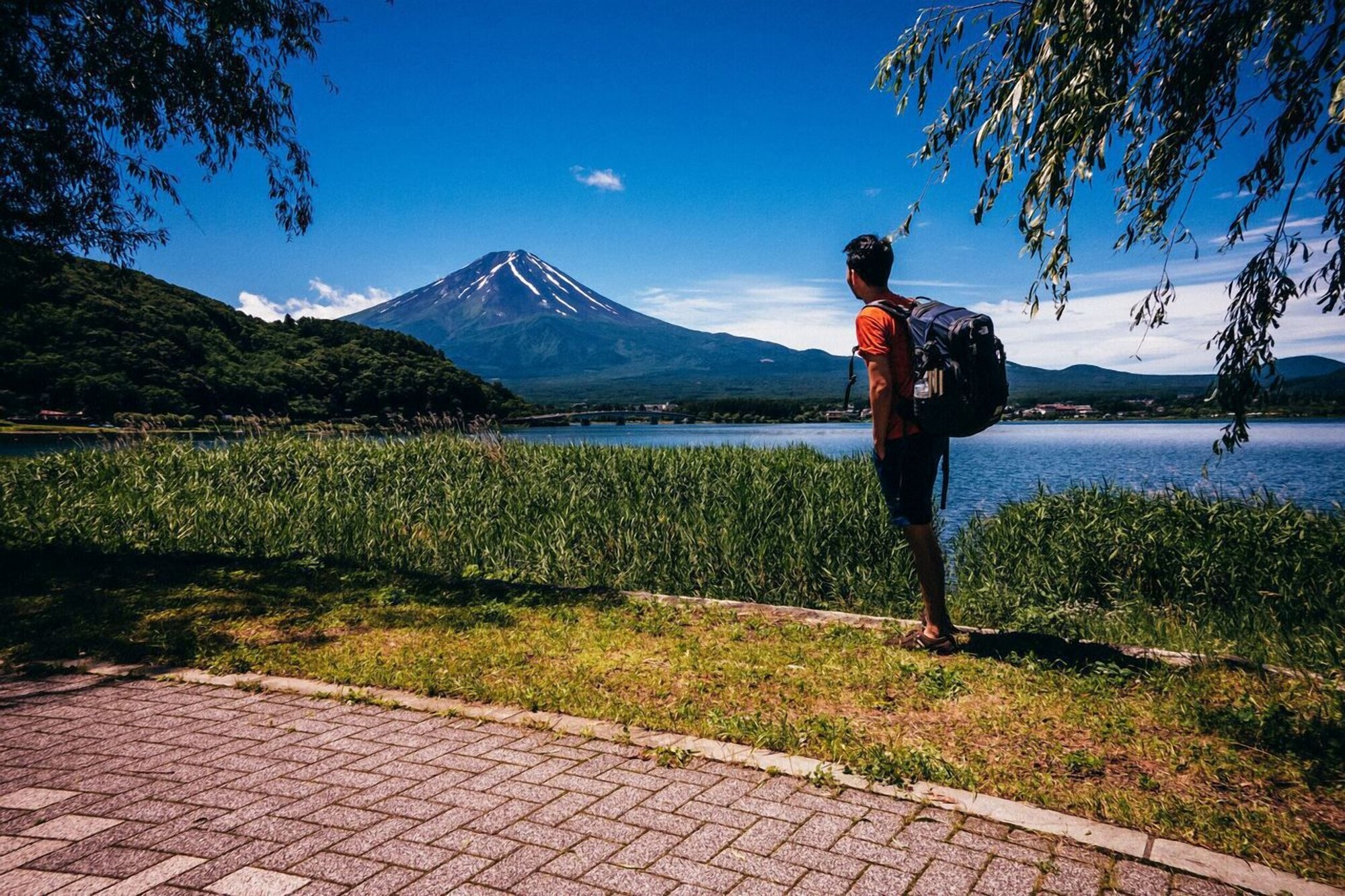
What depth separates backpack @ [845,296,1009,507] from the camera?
4.68 metres

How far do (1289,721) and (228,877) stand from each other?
481cm

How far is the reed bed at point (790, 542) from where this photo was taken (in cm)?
870

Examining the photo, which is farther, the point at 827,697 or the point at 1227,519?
the point at 1227,519

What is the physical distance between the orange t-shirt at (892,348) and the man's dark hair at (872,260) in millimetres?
286

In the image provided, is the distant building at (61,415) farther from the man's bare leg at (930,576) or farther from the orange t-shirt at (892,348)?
the man's bare leg at (930,576)

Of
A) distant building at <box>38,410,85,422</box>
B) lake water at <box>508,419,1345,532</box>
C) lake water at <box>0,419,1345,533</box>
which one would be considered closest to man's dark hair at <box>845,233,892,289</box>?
lake water at <box>508,419,1345,532</box>

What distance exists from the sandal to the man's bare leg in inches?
1.2

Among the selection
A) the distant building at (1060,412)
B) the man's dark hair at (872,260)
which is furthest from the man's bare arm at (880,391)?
the distant building at (1060,412)

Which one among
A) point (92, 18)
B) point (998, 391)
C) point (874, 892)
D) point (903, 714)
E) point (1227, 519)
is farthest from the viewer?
point (1227, 519)

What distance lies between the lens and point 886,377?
493 cm

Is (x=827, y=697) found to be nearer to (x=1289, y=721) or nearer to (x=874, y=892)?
(x=874, y=892)

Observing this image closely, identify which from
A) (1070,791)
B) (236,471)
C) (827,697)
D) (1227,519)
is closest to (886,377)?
(827,697)

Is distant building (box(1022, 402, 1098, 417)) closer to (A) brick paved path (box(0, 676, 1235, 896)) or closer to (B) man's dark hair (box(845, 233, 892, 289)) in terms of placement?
(B) man's dark hair (box(845, 233, 892, 289))

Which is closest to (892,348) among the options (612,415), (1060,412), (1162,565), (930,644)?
(930,644)
